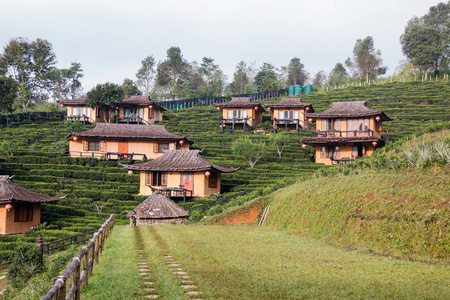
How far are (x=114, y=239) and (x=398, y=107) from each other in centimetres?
5518

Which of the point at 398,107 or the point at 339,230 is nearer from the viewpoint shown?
the point at 339,230

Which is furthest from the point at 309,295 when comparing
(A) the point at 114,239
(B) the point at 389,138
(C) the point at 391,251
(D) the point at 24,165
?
(B) the point at 389,138

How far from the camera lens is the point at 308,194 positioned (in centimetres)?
2008

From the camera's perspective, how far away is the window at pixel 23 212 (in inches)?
1128

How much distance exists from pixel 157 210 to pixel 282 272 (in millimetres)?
18066

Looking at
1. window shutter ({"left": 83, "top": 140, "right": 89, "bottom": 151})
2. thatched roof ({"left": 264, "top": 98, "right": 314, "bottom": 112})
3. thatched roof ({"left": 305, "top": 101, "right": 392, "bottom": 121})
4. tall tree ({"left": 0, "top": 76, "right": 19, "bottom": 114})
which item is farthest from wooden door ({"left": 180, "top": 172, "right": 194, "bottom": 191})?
tall tree ({"left": 0, "top": 76, "right": 19, "bottom": 114})

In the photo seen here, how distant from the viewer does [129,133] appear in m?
47.1

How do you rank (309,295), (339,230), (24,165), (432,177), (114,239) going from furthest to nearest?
(24,165), (114,239), (339,230), (432,177), (309,295)

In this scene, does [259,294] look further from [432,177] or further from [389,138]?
[389,138]

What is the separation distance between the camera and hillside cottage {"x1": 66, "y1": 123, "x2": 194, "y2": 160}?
1820 inches

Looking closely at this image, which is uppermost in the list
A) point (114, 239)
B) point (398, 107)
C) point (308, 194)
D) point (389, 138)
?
point (398, 107)

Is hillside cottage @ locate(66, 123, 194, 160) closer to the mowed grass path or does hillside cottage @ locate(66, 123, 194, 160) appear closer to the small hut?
the small hut

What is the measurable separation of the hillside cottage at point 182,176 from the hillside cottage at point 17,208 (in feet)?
29.3

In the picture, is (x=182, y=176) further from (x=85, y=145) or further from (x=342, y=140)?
(x=342, y=140)
